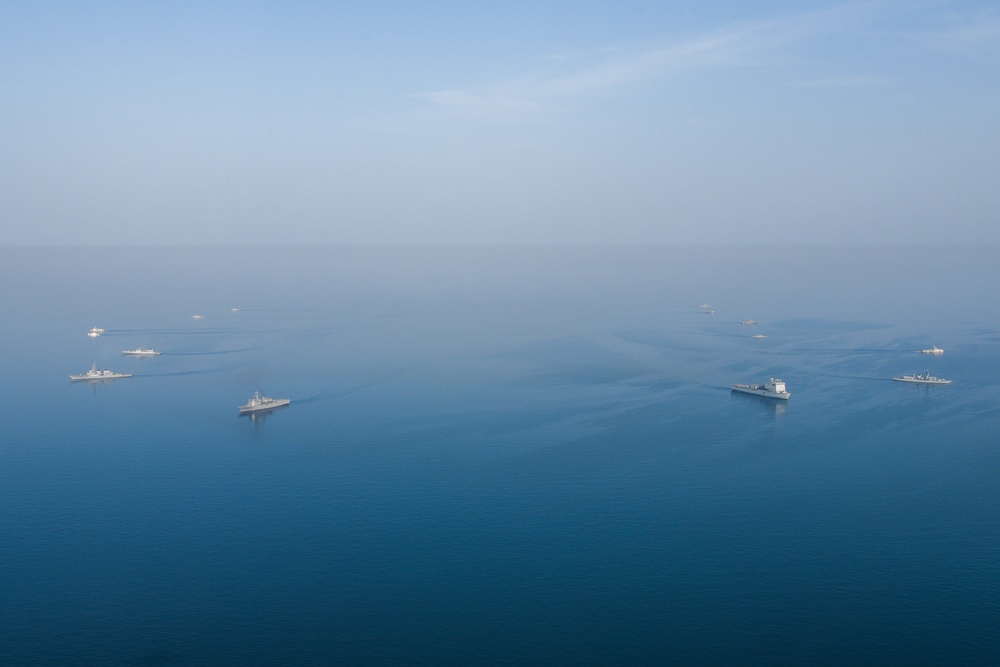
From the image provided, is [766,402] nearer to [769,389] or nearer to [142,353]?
[769,389]

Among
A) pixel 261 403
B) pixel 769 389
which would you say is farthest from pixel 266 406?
pixel 769 389

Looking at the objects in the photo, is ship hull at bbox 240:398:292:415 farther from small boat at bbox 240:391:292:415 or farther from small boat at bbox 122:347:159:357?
small boat at bbox 122:347:159:357

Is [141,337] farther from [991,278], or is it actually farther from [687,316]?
[991,278]

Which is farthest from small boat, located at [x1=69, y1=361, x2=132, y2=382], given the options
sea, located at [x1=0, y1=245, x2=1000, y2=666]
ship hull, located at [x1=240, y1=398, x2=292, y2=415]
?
ship hull, located at [x1=240, y1=398, x2=292, y2=415]

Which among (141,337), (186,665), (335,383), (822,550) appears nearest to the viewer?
(186,665)

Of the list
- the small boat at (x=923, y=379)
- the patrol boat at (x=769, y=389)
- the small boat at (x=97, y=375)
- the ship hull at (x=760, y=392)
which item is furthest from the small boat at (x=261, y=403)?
the small boat at (x=923, y=379)

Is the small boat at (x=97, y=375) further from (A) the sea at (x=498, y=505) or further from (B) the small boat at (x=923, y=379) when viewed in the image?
(B) the small boat at (x=923, y=379)

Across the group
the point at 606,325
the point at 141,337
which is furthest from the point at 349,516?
the point at 606,325
